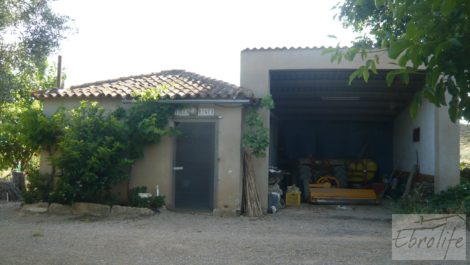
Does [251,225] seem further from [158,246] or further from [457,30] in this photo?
[457,30]

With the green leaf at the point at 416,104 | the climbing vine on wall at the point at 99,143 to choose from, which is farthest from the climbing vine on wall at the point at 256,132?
the green leaf at the point at 416,104

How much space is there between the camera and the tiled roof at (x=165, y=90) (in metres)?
10.8

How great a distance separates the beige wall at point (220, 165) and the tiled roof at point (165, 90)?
0.40 m

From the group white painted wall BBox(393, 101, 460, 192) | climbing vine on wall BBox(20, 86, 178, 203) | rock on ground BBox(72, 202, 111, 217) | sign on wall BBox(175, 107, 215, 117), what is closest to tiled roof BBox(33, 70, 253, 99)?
sign on wall BBox(175, 107, 215, 117)

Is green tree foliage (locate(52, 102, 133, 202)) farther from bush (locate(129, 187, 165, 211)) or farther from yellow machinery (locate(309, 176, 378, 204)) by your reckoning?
yellow machinery (locate(309, 176, 378, 204))

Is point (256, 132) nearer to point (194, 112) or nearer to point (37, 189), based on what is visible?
point (194, 112)

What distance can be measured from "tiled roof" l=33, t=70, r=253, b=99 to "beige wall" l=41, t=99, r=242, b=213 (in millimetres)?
402

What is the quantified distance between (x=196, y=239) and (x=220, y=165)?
314 cm

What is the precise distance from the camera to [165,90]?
37.2 feet

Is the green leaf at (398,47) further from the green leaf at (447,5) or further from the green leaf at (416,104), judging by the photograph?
the green leaf at (416,104)

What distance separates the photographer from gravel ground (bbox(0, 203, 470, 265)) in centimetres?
652

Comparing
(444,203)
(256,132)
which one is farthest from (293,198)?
(444,203)

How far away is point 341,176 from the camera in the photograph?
1641cm

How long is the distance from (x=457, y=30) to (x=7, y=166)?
47.6 feet
